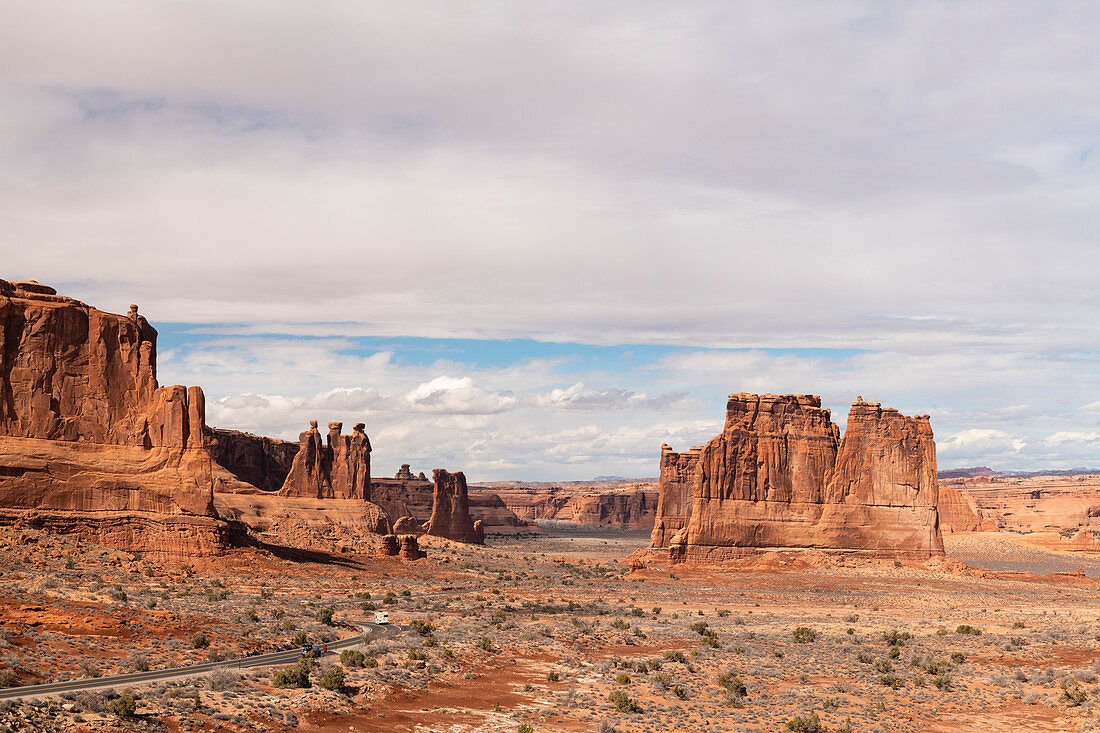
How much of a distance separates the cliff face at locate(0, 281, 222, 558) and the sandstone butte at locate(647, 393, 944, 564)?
45.5 metres

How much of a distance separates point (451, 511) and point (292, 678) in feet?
361

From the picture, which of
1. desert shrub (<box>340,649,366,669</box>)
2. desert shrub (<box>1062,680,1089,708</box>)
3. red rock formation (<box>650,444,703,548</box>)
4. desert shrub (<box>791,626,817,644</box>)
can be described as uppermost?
red rock formation (<box>650,444,703,548</box>)

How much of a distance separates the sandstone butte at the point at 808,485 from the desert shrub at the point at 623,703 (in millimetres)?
54933

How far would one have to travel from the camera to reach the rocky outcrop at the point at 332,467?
97250mm

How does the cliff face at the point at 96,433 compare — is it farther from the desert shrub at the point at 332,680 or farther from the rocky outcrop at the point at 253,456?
the rocky outcrop at the point at 253,456

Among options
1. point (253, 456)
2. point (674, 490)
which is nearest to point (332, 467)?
point (253, 456)

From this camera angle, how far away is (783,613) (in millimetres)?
54344

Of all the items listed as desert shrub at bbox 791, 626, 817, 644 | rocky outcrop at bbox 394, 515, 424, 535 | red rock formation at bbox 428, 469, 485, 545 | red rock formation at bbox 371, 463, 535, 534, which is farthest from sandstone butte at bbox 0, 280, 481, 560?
red rock formation at bbox 371, 463, 535, 534

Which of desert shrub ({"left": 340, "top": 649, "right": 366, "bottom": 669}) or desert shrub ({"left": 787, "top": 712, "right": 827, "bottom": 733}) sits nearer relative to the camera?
desert shrub ({"left": 787, "top": 712, "right": 827, "bottom": 733})

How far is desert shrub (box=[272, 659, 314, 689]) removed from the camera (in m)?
24.7

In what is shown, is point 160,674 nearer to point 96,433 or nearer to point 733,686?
point 733,686

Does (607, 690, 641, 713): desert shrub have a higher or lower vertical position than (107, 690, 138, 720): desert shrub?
lower

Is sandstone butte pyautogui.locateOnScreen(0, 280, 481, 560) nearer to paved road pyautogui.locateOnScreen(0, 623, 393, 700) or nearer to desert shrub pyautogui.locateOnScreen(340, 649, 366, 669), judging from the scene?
paved road pyautogui.locateOnScreen(0, 623, 393, 700)

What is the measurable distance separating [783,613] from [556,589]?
19104 millimetres
